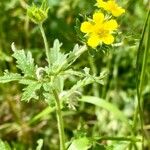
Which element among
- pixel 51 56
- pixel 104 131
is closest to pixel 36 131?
pixel 104 131

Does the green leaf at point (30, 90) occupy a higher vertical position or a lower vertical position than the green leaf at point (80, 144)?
higher

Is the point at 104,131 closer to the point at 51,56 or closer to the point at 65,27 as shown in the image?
the point at 65,27

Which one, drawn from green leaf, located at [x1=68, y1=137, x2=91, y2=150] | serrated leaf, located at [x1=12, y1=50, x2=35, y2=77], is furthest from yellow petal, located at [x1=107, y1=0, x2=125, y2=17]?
green leaf, located at [x1=68, y1=137, x2=91, y2=150]

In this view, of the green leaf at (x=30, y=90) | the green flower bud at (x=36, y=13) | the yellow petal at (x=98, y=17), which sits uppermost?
the green flower bud at (x=36, y=13)

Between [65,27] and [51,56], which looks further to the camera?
[65,27]

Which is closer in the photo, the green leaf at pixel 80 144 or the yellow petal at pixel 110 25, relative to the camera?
the yellow petal at pixel 110 25

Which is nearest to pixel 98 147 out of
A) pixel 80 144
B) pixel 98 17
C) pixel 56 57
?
pixel 80 144

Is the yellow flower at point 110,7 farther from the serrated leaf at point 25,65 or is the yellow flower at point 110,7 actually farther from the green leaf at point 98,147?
the green leaf at point 98,147

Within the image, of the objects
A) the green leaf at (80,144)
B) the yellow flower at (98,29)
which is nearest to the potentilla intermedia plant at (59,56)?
the yellow flower at (98,29)

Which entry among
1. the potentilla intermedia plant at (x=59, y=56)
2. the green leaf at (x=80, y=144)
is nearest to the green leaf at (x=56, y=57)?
the potentilla intermedia plant at (x=59, y=56)
